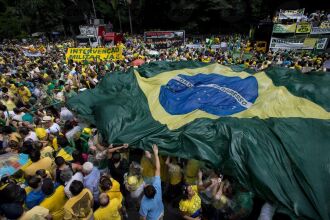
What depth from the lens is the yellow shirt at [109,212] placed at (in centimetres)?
362

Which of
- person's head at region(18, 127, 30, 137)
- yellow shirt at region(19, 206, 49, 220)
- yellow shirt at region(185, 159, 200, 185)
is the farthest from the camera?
person's head at region(18, 127, 30, 137)

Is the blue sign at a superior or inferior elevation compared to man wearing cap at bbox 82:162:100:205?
superior

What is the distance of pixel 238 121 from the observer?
470 centimetres

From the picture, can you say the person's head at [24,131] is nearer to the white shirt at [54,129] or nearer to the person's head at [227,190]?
the white shirt at [54,129]

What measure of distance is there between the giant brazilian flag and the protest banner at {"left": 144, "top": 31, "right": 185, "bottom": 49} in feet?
47.9

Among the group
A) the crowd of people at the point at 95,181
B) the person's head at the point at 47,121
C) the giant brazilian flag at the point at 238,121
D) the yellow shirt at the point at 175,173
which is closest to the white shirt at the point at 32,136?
the crowd of people at the point at 95,181

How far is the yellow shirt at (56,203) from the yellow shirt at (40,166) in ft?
2.42

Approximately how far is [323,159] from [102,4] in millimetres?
41777

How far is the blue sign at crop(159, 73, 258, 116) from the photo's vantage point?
18.4ft

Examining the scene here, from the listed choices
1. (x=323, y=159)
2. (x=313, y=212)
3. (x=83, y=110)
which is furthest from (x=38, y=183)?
(x=323, y=159)

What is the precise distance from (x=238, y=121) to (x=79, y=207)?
2963 mm

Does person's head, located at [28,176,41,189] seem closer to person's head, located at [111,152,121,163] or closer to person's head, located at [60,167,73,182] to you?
person's head, located at [60,167,73,182]

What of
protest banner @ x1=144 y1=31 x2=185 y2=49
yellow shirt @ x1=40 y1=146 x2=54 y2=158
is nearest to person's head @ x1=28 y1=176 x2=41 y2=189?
yellow shirt @ x1=40 y1=146 x2=54 y2=158

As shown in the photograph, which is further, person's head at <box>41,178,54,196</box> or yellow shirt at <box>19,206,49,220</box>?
person's head at <box>41,178,54,196</box>
